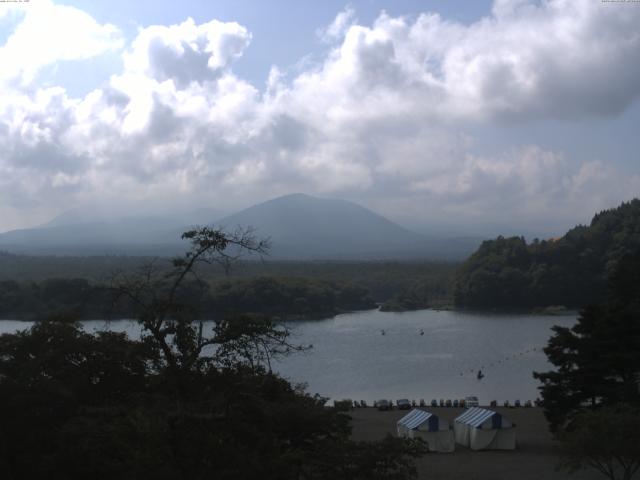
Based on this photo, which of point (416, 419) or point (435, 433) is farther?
point (416, 419)

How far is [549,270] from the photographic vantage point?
39.4m

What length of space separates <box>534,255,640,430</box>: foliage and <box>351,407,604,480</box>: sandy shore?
1.73 ft

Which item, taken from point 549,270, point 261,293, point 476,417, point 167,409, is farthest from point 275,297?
point 167,409

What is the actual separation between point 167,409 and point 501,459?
22.9ft

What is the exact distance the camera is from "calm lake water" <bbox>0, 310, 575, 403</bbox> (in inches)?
704

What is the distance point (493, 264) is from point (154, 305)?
38.1 m

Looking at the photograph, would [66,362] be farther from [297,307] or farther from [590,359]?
[297,307]

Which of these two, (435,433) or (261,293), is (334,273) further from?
(435,433)

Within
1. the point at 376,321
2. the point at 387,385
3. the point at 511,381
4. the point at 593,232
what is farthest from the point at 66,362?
the point at 593,232

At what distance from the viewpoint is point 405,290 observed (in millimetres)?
46281

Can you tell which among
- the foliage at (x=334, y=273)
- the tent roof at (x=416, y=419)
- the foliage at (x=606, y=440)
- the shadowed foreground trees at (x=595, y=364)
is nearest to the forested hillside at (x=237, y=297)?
the foliage at (x=334, y=273)

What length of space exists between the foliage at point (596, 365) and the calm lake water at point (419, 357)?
4027 mm

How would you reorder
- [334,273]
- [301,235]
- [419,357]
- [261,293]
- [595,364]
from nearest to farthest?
[595,364] < [419,357] < [261,293] < [334,273] < [301,235]

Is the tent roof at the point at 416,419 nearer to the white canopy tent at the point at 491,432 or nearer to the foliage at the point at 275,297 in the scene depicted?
the white canopy tent at the point at 491,432
